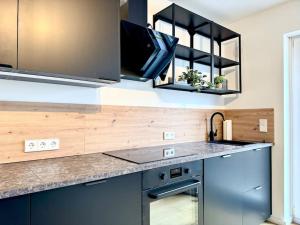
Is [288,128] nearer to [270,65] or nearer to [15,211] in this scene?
[270,65]

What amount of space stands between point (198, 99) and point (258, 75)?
789mm

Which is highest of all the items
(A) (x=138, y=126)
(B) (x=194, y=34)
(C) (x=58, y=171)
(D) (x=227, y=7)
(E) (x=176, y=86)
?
(D) (x=227, y=7)

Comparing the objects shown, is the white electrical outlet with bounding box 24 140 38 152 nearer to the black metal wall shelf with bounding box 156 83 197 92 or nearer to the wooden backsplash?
Answer: the wooden backsplash

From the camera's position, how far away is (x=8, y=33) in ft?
3.76

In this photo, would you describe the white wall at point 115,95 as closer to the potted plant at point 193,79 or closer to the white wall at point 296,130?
the potted plant at point 193,79

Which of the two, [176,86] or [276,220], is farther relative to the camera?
[276,220]

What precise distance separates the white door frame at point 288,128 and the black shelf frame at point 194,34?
1.65ft

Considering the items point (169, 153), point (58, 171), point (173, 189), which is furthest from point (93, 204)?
point (169, 153)

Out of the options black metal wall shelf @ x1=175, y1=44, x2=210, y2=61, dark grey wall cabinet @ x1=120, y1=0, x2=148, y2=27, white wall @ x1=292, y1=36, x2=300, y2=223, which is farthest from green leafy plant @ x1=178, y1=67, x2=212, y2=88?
white wall @ x1=292, y1=36, x2=300, y2=223

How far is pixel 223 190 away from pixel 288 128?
1181 millimetres

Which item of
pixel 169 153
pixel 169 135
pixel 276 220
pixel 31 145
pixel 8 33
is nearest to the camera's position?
pixel 8 33

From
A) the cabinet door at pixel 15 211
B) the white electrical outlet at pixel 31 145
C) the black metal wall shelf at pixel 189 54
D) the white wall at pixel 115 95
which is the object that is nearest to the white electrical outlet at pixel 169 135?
the white wall at pixel 115 95

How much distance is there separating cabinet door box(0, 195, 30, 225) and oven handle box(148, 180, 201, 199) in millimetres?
703

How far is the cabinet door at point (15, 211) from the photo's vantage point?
0.93 metres
